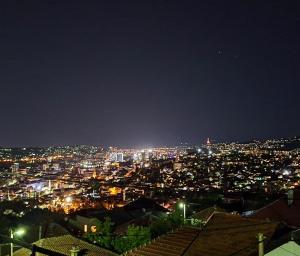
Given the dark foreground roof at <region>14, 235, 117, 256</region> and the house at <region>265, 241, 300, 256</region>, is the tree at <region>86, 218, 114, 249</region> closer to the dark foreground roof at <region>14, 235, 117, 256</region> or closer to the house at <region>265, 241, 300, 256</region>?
the dark foreground roof at <region>14, 235, 117, 256</region>

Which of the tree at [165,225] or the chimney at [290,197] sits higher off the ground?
the chimney at [290,197]

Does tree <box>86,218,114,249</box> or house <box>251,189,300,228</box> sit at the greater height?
house <box>251,189,300,228</box>

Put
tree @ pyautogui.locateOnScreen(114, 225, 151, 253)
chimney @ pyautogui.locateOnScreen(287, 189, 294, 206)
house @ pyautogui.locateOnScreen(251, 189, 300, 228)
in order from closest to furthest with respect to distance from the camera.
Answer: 1. tree @ pyautogui.locateOnScreen(114, 225, 151, 253)
2. house @ pyautogui.locateOnScreen(251, 189, 300, 228)
3. chimney @ pyautogui.locateOnScreen(287, 189, 294, 206)

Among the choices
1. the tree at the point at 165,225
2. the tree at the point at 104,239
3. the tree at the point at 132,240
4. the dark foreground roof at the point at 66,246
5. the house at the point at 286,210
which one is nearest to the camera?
the dark foreground roof at the point at 66,246

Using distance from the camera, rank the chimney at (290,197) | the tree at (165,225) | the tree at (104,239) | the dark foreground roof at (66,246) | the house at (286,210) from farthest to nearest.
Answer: the tree at (165,225)
the tree at (104,239)
the chimney at (290,197)
the house at (286,210)
the dark foreground roof at (66,246)

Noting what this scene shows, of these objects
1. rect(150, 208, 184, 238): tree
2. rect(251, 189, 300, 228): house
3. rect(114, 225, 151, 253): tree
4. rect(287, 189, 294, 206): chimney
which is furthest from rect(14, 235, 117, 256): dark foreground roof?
rect(287, 189, 294, 206): chimney

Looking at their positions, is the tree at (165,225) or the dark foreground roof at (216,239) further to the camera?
the tree at (165,225)

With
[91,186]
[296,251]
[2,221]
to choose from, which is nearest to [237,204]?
[2,221]

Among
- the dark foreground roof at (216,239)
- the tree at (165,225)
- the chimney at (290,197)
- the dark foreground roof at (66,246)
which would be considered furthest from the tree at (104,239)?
the dark foreground roof at (216,239)

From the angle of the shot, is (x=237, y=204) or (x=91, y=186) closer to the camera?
(x=237, y=204)

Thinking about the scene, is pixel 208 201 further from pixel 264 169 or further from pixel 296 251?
pixel 264 169

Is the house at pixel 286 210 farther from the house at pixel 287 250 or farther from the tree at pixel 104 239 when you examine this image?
the house at pixel 287 250
